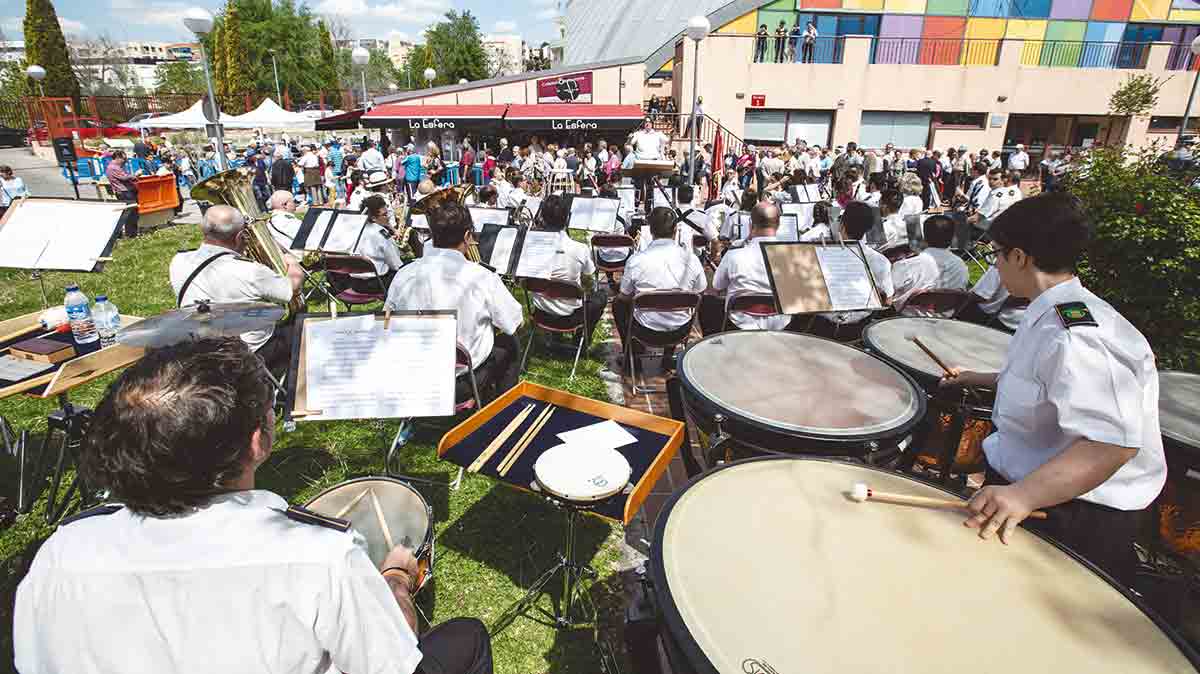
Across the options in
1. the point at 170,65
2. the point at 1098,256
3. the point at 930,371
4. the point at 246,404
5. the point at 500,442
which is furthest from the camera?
the point at 170,65

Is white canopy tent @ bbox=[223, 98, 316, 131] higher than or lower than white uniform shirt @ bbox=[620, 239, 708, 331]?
higher

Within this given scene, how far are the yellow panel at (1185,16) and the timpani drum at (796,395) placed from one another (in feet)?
118

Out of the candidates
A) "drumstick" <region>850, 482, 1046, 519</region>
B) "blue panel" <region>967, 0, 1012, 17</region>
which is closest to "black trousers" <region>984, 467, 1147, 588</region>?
"drumstick" <region>850, 482, 1046, 519</region>

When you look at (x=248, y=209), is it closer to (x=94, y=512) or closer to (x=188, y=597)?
(x=94, y=512)

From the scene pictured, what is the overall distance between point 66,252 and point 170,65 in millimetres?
72313

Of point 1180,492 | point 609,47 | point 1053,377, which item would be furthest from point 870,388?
point 609,47

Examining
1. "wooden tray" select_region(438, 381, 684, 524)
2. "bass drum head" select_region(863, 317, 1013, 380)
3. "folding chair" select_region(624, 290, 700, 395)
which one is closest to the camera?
"wooden tray" select_region(438, 381, 684, 524)

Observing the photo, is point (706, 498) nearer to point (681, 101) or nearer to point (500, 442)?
point (500, 442)

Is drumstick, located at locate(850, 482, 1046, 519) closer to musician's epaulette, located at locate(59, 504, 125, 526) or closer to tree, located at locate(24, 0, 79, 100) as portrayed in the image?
musician's epaulette, located at locate(59, 504, 125, 526)

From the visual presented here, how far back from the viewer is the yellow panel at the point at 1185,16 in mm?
26109

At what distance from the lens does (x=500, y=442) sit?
2.75 meters

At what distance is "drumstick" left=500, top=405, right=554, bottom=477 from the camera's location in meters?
2.60

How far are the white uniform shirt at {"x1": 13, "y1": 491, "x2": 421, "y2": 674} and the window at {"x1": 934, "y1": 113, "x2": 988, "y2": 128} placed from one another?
26.9 metres

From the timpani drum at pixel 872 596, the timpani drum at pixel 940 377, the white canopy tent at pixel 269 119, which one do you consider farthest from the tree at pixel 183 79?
the timpani drum at pixel 872 596
